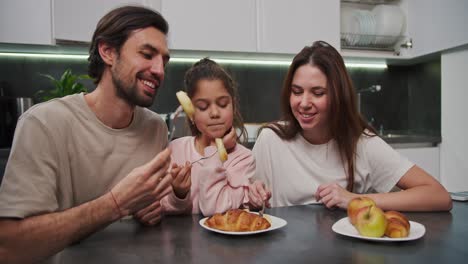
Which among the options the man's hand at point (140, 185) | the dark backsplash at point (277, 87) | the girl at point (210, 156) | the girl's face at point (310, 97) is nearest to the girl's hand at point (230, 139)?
the girl at point (210, 156)

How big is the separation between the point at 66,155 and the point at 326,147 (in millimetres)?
987

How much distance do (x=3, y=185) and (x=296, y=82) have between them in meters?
1.05

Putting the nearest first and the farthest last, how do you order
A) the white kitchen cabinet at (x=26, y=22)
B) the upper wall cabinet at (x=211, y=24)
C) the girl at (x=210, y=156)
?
1. the girl at (x=210, y=156)
2. the white kitchen cabinet at (x=26, y=22)
3. the upper wall cabinet at (x=211, y=24)

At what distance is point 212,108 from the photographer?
134 cm

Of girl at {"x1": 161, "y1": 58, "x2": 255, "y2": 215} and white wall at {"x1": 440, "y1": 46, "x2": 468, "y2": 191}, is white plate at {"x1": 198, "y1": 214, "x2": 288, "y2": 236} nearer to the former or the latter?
girl at {"x1": 161, "y1": 58, "x2": 255, "y2": 215}

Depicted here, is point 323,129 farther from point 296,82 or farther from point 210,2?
point 210,2

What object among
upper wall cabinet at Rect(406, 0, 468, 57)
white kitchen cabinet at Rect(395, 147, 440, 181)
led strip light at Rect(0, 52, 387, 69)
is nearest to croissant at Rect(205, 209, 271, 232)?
led strip light at Rect(0, 52, 387, 69)

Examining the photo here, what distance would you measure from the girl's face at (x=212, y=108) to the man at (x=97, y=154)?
163mm

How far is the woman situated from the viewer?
1.50m

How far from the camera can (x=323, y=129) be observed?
1642 mm

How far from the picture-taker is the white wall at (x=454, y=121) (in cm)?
287

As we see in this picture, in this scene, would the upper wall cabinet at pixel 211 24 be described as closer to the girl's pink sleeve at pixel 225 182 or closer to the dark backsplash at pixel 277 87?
the dark backsplash at pixel 277 87

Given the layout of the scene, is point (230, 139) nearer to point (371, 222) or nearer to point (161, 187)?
point (161, 187)

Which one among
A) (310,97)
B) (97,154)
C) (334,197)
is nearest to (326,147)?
(310,97)
